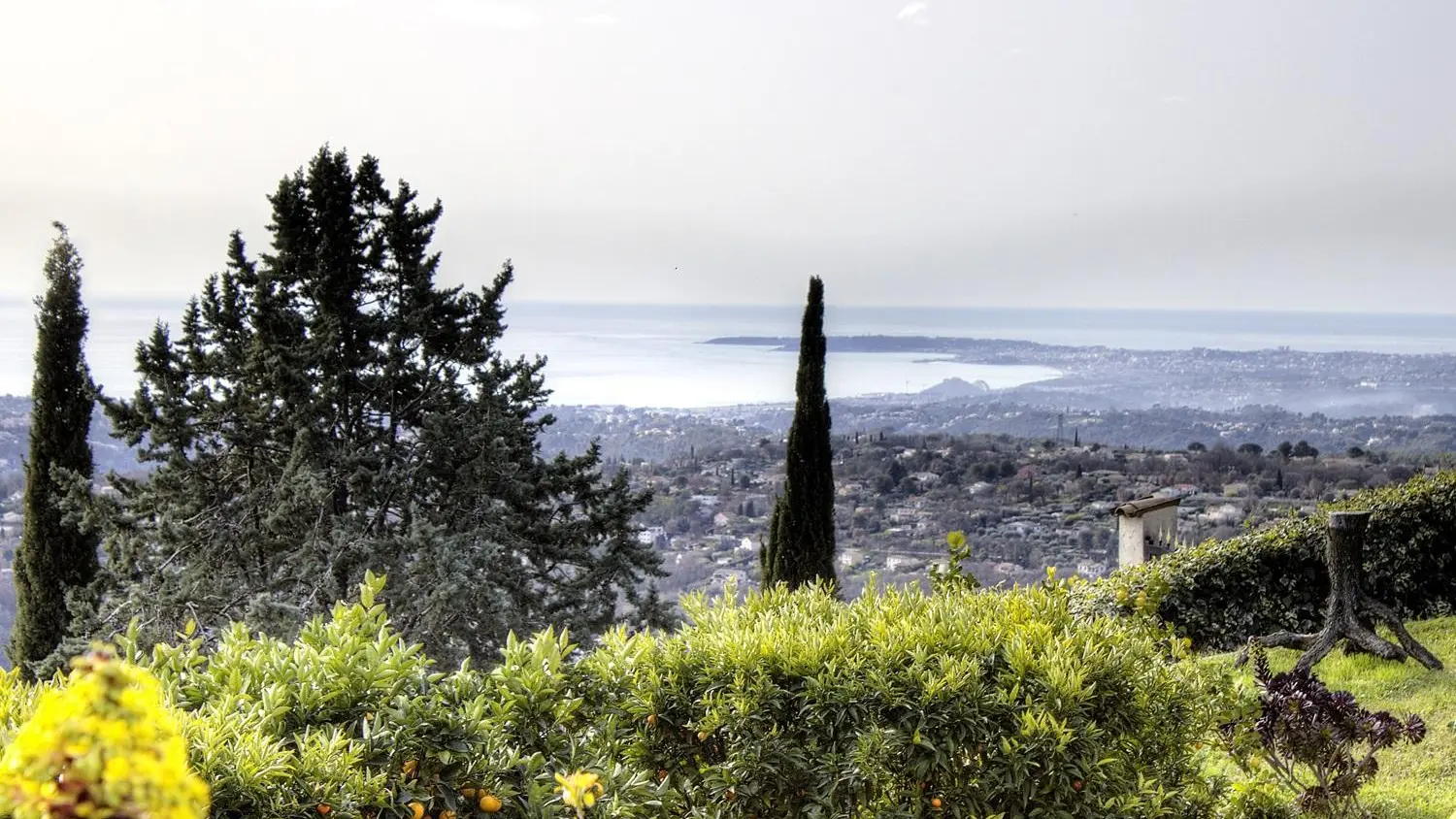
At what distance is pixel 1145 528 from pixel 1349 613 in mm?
3017

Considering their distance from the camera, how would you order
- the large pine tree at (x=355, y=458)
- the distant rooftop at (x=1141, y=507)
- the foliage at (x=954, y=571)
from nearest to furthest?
the foliage at (x=954, y=571) < the large pine tree at (x=355, y=458) < the distant rooftop at (x=1141, y=507)

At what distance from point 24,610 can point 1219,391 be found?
54.7 ft

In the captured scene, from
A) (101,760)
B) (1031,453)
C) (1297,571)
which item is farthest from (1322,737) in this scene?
(1031,453)

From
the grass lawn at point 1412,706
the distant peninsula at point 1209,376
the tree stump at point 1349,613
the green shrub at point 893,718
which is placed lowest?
the grass lawn at point 1412,706

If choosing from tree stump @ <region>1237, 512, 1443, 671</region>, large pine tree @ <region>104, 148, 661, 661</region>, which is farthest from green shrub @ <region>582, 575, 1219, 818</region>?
large pine tree @ <region>104, 148, 661, 661</region>

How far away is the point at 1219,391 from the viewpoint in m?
15.0

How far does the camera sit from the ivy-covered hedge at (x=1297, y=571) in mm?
6266

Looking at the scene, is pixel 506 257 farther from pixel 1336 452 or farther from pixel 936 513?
pixel 1336 452

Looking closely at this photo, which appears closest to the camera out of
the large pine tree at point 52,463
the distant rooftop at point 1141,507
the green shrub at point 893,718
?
the green shrub at point 893,718

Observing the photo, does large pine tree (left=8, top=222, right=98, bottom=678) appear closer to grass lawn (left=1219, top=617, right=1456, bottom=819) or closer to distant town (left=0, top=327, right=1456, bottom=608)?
distant town (left=0, top=327, right=1456, bottom=608)

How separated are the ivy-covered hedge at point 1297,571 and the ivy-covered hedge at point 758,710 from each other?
11.9 ft

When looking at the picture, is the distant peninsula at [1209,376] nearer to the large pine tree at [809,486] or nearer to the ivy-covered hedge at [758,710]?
the large pine tree at [809,486]

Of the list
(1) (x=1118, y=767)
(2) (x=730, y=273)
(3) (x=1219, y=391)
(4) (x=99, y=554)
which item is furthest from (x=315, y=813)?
(3) (x=1219, y=391)

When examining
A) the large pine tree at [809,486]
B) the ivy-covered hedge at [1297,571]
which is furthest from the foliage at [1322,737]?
the large pine tree at [809,486]
